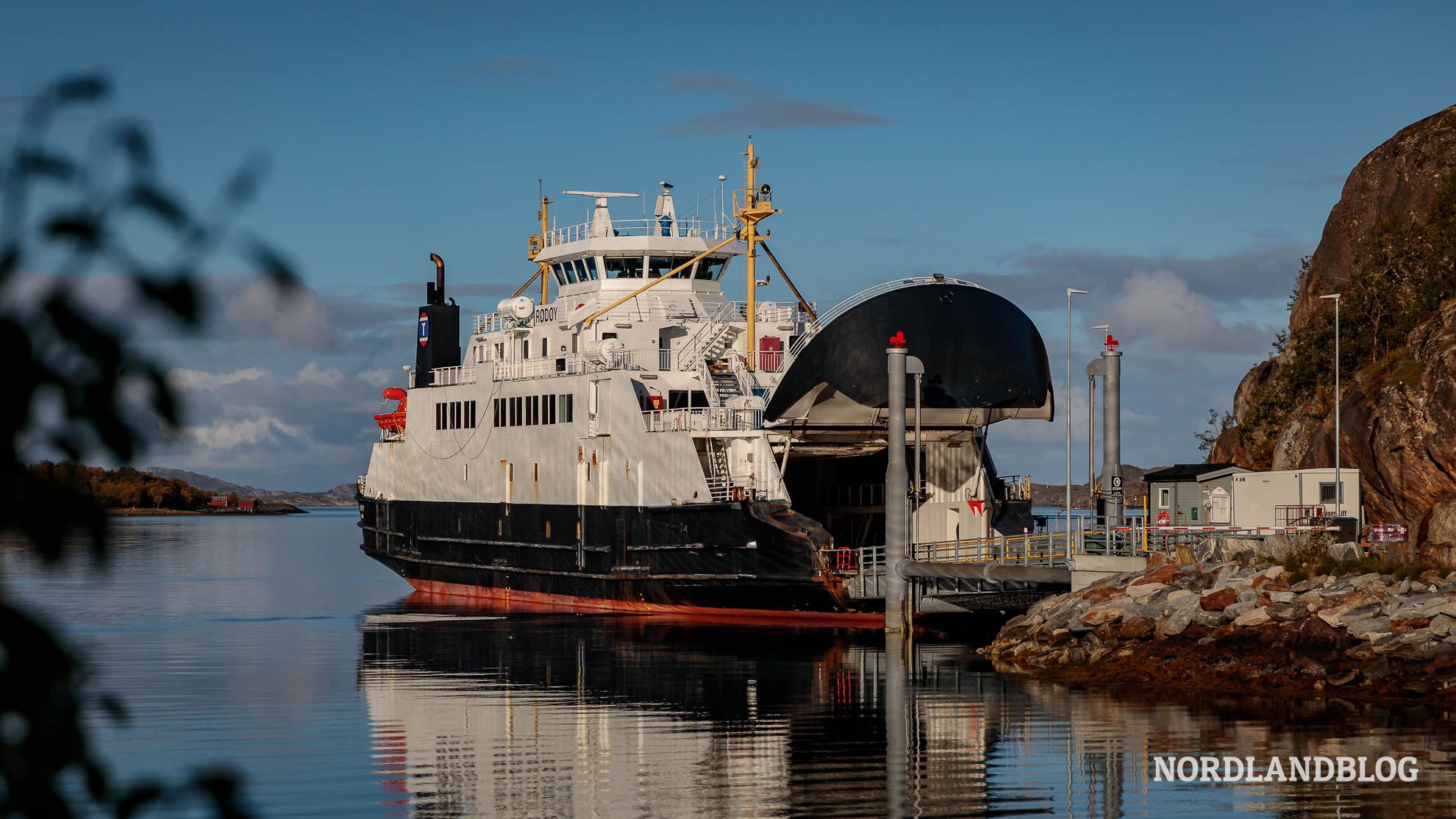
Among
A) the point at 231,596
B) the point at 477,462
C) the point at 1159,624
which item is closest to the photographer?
the point at 1159,624

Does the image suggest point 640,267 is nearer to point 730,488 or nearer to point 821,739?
point 730,488

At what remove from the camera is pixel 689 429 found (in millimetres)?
36219

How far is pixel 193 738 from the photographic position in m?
21.6

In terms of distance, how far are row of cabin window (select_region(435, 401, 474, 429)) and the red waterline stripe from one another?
190 inches

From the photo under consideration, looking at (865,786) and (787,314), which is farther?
(787,314)

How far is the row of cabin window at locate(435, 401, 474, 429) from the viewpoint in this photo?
44.8 meters

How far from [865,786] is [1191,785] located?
3.83 m

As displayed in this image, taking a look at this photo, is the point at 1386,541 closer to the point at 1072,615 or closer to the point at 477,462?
the point at 1072,615

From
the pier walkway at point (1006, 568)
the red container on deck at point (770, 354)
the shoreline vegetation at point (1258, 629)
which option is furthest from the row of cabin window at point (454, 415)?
the shoreline vegetation at point (1258, 629)

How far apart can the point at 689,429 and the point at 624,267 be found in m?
8.07

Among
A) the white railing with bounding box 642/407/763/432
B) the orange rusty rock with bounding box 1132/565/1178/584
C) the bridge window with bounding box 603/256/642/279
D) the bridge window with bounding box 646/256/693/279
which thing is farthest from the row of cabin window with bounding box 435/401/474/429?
the orange rusty rock with bounding box 1132/565/1178/584

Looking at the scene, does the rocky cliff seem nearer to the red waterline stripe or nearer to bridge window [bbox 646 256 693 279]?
the red waterline stripe

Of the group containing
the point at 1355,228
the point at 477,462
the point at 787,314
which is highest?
the point at 1355,228

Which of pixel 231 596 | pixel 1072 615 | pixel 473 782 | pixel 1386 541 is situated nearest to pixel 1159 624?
pixel 1072 615
